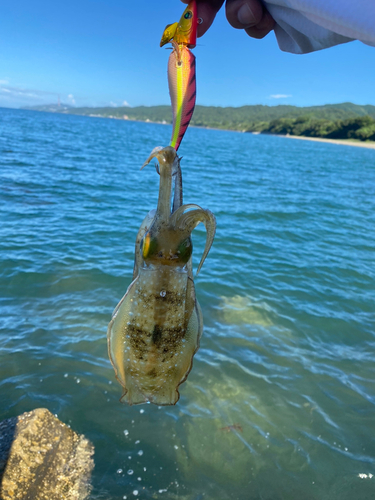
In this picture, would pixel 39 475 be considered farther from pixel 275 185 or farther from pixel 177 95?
pixel 275 185

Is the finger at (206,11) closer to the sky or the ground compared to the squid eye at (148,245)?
closer to the sky

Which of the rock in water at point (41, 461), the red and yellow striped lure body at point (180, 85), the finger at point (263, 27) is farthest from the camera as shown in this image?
the rock in water at point (41, 461)

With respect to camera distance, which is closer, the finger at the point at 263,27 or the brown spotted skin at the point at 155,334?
the brown spotted skin at the point at 155,334

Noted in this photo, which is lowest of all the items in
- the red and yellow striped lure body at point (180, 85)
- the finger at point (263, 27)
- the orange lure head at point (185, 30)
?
the red and yellow striped lure body at point (180, 85)

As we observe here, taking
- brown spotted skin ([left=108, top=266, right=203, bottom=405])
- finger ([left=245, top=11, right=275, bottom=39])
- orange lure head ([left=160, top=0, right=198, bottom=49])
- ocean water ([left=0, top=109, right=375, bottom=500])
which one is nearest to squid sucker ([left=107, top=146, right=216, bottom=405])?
brown spotted skin ([left=108, top=266, right=203, bottom=405])

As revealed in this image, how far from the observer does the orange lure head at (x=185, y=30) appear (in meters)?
2.16

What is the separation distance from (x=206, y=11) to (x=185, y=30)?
65 cm

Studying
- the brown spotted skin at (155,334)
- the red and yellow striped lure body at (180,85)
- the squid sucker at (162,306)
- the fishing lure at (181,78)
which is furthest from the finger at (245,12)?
the brown spotted skin at (155,334)

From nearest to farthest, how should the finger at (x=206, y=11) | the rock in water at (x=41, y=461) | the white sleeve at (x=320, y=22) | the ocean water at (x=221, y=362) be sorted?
1. the white sleeve at (x=320, y=22)
2. the finger at (x=206, y=11)
3. the rock in water at (x=41, y=461)
4. the ocean water at (x=221, y=362)

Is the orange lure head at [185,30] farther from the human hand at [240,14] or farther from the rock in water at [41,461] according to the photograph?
the rock in water at [41,461]

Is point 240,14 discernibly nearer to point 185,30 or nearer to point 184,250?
point 185,30

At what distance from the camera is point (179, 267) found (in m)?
2.10

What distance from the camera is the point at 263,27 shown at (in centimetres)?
308

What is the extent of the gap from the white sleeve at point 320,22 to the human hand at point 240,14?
80mm
